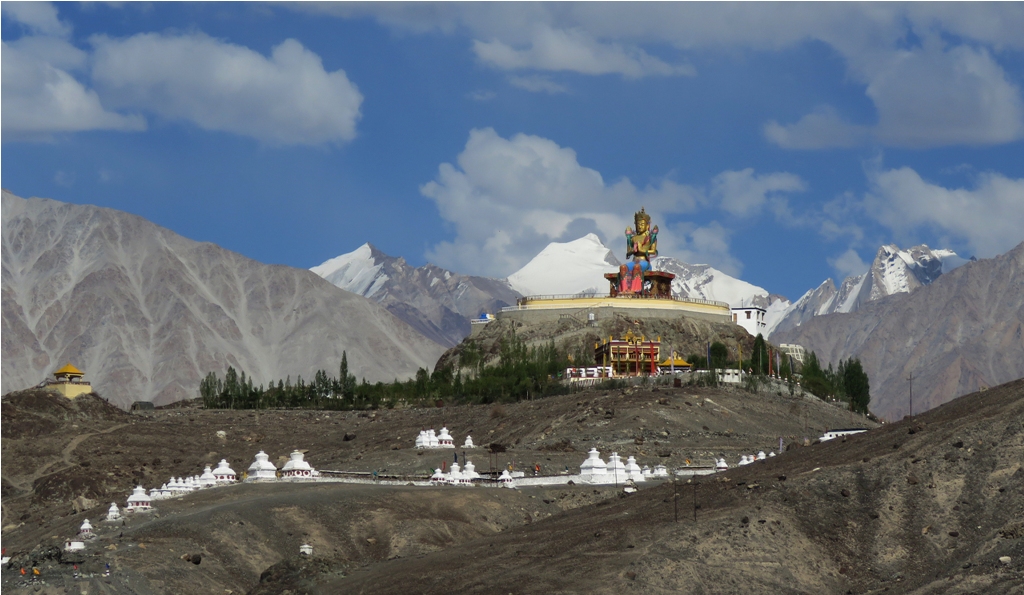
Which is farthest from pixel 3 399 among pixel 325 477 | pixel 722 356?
pixel 325 477

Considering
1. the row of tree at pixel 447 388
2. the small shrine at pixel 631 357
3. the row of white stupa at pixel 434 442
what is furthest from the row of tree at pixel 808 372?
the row of white stupa at pixel 434 442

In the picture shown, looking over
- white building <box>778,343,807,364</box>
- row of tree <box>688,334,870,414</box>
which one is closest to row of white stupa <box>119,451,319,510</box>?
row of tree <box>688,334,870,414</box>

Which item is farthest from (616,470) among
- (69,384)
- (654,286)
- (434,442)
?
(654,286)

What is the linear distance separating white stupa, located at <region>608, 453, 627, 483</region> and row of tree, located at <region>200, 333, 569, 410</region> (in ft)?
153

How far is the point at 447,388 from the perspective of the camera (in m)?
138

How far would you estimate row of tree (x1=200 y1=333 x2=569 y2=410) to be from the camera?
128m

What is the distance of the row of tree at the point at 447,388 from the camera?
12781cm

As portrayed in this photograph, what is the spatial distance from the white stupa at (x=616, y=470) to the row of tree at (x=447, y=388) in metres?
46.8

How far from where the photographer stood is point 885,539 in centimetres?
5119

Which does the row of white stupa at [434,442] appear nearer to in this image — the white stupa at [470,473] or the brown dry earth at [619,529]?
the brown dry earth at [619,529]

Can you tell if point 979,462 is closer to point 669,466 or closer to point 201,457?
point 669,466

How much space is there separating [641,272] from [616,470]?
86.6 m

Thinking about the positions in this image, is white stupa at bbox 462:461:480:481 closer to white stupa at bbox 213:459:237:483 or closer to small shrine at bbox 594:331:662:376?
white stupa at bbox 213:459:237:483

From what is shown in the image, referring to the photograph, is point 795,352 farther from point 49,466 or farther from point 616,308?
point 49,466
